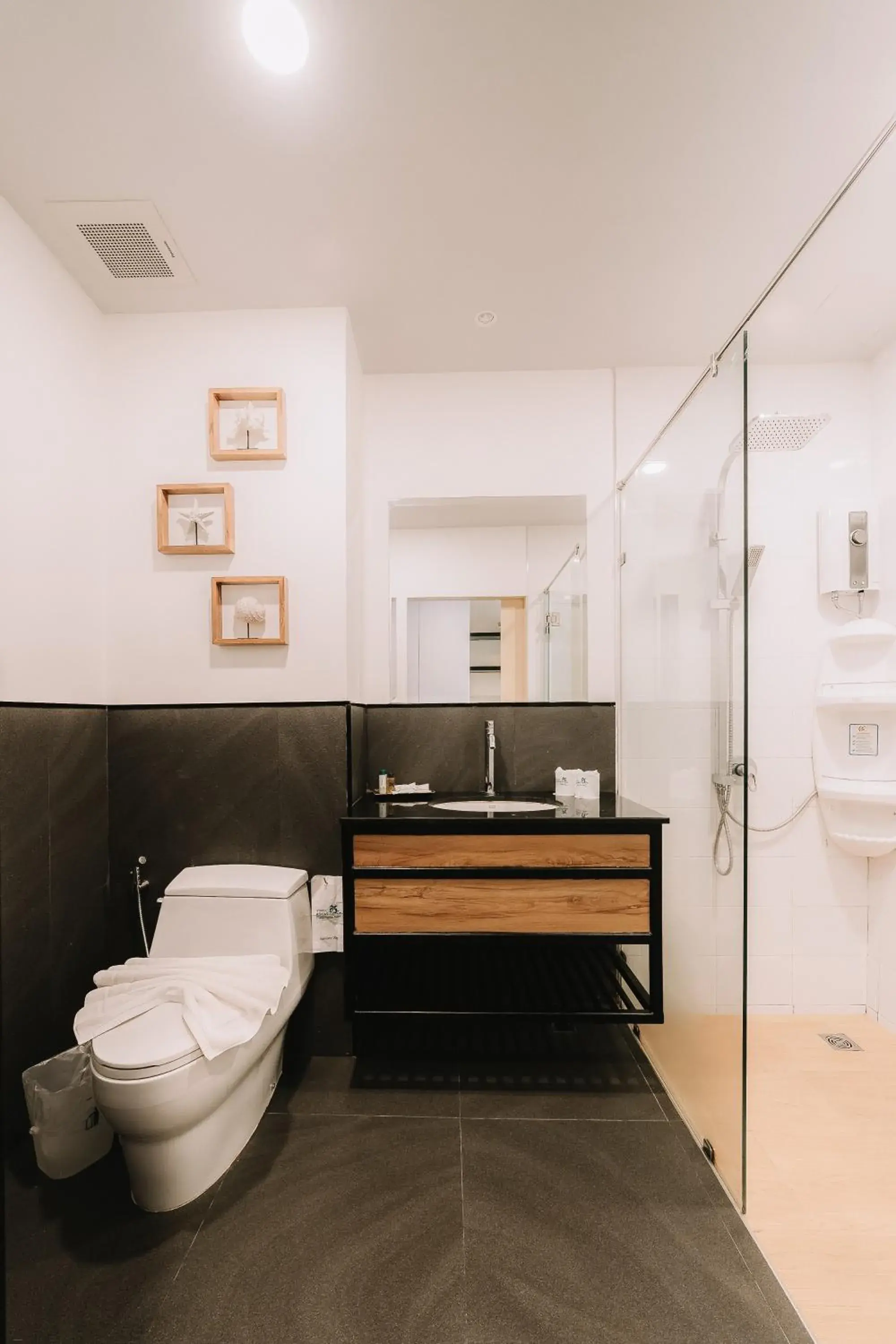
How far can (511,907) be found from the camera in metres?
2.01

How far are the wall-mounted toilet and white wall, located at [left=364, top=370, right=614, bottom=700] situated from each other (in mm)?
902

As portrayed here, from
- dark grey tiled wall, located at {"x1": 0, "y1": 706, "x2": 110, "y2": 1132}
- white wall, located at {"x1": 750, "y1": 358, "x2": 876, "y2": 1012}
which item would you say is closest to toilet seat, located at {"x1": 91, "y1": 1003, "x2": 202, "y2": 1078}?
dark grey tiled wall, located at {"x1": 0, "y1": 706, "x2": 110, "y2": 1132}

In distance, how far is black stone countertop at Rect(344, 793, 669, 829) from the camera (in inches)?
79.5

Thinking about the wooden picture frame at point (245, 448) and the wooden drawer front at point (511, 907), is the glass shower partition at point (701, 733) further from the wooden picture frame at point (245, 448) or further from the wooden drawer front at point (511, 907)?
the wooden picture frame at point (245, 448)

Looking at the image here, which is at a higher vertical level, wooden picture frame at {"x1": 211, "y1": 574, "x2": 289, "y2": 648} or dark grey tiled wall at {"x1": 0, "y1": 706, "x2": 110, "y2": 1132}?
wooden picture frame at {"x1": 211, "y1": 574, "x2": 289, "y2": 648}

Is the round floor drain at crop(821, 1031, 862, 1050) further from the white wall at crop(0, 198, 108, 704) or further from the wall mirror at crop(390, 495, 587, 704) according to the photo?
the white wall at crop(0, 198, 108, 704)

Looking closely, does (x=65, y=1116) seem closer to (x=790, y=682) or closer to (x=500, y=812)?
(x=500, y=812)

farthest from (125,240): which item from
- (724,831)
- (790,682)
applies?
(790,682)

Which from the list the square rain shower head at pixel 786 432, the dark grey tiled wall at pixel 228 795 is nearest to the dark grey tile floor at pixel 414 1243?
the dark grey tiled wall at pixel 228 795

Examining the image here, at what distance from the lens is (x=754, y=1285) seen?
140 centimetres

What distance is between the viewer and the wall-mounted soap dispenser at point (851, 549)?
238cm

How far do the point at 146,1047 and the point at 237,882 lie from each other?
0.61 m

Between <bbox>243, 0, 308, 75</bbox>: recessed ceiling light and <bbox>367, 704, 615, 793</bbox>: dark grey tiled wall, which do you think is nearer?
<bbox>243, 0, 308, 75</bbox>: recessed ceiling light

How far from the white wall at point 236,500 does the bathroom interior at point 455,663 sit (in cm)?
1
